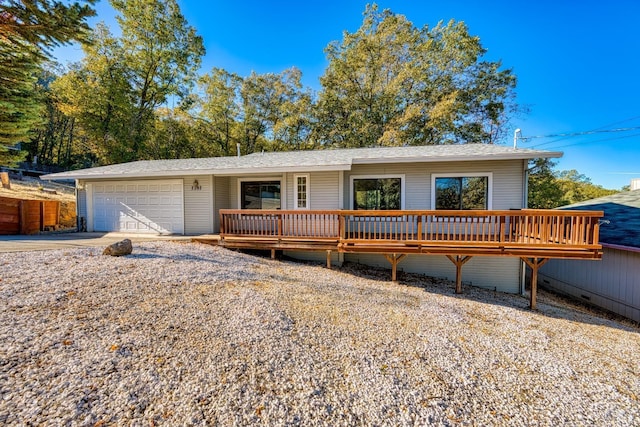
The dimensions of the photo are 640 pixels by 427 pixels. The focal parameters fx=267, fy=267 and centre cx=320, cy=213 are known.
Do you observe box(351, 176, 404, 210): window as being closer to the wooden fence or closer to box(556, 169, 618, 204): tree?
the wooden fence

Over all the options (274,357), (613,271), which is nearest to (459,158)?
(613,271)

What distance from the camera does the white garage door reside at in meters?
9.62

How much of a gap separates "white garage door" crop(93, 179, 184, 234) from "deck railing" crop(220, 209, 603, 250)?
297cm

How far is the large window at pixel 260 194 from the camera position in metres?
9.32

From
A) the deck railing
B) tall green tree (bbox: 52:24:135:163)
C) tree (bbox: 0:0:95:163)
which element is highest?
tall green tree (bbox: 52:24:135:163)

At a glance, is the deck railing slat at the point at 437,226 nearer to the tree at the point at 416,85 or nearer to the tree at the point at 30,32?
the tree at the point at 30,32

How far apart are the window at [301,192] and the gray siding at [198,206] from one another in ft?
9.86

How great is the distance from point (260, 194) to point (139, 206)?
15.1 feet

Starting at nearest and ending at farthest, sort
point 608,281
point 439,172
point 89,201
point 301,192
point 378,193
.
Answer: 1. point 608,281
2. point 439,172
3. point 378,193
4. point 301,192
5. point 89,201

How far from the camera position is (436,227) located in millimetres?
7164

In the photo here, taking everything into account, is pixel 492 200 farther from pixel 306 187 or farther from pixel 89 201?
pixel 89 201

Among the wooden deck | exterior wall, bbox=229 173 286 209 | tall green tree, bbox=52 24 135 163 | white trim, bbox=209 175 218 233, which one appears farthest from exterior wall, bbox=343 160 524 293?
tall green tree, bbox=52 24 135 163

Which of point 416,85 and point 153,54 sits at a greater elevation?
point 153,54

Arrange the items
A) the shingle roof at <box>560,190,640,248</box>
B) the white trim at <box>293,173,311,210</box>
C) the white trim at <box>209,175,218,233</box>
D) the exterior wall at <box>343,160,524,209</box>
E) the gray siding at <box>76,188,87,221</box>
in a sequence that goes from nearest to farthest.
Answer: the shingle roof at <box>560,190,640,248</box> < the exterior wall at <box>343,160,524,209</box> < the white trim at <box>293,173,311,210</box> < the white trim at <box>209,175,218,233</box> < the gray siding at <box>76,188,87,221</box>
